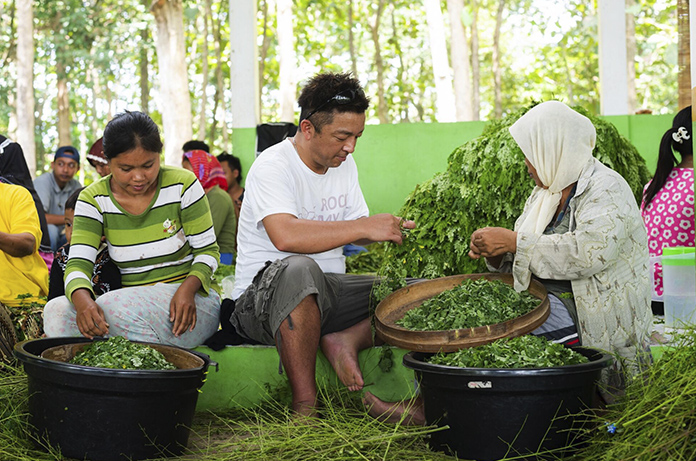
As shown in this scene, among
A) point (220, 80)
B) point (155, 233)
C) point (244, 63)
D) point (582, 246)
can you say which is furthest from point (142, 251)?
point (220, 80)

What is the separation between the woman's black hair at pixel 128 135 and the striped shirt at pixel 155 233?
220 millimetres

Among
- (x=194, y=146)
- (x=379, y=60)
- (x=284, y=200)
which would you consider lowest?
(x=284, y=200)

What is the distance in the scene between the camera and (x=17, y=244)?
3582 millimetres

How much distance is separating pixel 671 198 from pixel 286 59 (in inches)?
350

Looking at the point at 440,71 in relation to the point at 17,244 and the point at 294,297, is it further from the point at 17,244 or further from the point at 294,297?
the point at 294,297

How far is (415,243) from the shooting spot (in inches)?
136

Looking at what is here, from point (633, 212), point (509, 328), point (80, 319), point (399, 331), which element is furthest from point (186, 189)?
point (633, 212)

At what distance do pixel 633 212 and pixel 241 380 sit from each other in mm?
1716

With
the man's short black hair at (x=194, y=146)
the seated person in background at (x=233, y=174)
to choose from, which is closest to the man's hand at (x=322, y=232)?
the seated person in background at (x=233, y=174)

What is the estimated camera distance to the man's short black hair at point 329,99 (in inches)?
114

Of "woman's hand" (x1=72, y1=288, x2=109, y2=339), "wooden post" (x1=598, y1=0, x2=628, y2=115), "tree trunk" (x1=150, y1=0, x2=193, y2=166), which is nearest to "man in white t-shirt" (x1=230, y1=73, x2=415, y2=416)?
"woman's hand" (x1=72, y1=288, x2=109, y2=339)

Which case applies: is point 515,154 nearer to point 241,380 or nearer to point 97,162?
point 241,380

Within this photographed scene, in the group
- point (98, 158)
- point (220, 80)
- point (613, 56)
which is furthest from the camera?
point (220, 80)

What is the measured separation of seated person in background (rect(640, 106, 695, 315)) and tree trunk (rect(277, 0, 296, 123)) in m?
7.83
